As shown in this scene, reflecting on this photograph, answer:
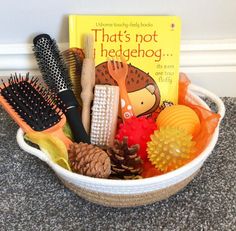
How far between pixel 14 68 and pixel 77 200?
0.97 ft

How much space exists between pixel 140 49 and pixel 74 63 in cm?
11

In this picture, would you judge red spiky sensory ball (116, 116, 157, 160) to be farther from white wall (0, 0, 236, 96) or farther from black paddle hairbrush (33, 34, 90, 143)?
white wall (0, 0, 236, 96)

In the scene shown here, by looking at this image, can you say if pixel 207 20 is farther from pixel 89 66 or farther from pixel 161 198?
pixel 161 198

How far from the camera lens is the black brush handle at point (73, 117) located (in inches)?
27.6

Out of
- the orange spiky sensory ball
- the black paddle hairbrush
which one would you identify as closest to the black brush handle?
the black paddle hairbrush

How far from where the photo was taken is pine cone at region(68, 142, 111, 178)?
0.60 metres

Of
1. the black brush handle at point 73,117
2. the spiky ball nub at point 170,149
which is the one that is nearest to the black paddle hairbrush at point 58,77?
the black brush handle at point 73,117

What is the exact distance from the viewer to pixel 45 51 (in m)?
0.73

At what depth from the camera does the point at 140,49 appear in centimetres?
76

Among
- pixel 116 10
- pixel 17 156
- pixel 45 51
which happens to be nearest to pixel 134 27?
pixel 116 10

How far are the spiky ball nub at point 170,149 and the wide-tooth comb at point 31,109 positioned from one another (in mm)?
127

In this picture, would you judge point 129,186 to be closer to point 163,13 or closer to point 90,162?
point 90,162

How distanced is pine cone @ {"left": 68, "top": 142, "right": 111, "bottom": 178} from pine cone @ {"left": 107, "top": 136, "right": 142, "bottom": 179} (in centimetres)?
2

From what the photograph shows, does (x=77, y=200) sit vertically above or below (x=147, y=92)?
below
